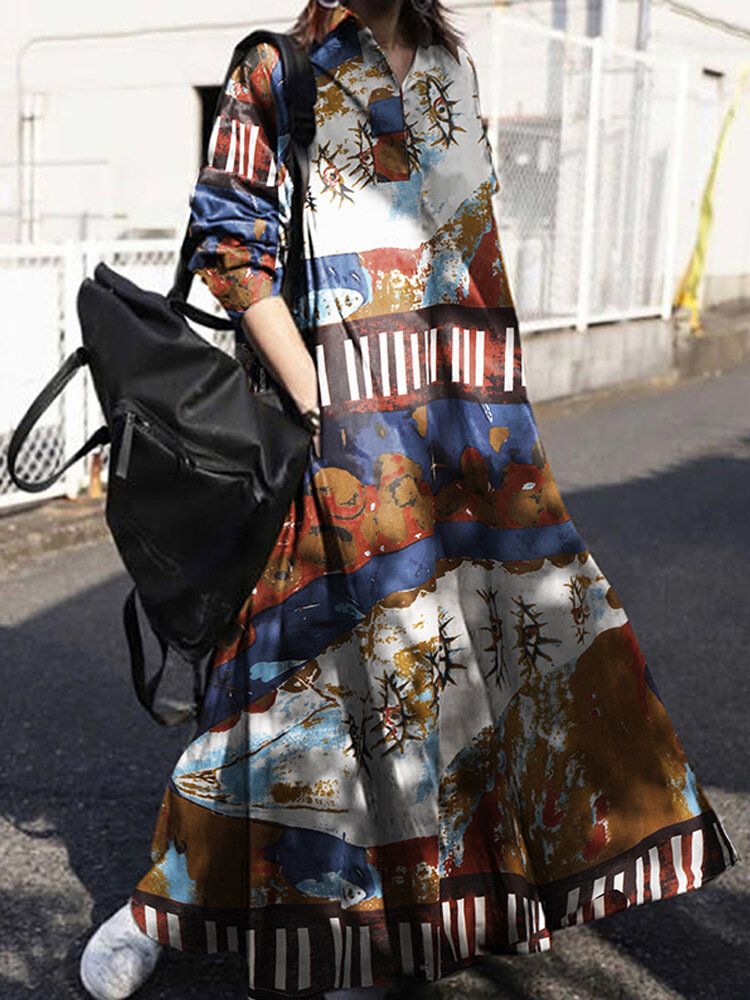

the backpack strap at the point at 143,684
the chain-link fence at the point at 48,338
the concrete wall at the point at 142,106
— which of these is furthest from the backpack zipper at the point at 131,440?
the concrete wall at the point at 142,106

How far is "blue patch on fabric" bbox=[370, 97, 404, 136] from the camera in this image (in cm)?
238

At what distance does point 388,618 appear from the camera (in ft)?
7.88

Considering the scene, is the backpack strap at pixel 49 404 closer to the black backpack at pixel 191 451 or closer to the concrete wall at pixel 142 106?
the black backpack at pixel 191 451

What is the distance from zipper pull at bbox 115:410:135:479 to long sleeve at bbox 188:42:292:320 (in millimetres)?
241

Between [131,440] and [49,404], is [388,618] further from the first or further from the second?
[49,404]

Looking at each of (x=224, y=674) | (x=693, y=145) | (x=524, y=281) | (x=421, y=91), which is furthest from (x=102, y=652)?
(x=693, y=145)

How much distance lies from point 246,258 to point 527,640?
31.1 inches

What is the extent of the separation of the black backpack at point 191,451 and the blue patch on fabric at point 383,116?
10 cm

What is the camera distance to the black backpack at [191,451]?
2.27 m

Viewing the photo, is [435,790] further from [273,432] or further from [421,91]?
[421,91]

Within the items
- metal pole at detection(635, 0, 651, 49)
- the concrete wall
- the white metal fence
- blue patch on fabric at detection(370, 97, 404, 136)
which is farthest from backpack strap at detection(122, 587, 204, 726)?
the concrete wall

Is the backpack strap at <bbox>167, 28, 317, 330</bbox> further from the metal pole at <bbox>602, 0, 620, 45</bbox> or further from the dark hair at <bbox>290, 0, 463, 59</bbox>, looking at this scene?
the metal pole at <bbox>602, 0, 620, 45</bbox>

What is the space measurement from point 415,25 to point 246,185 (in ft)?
1.37

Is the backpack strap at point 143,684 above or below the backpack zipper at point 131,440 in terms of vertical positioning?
below
